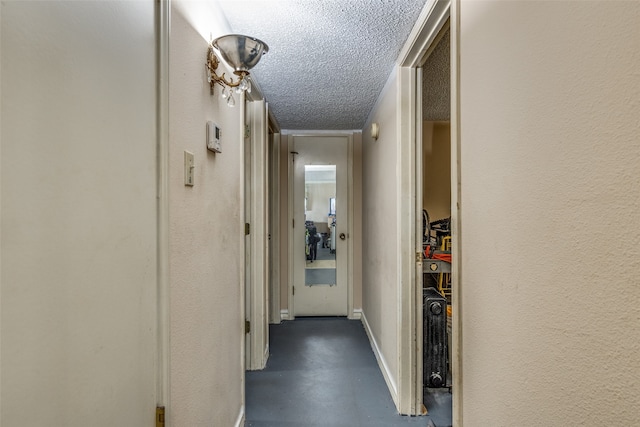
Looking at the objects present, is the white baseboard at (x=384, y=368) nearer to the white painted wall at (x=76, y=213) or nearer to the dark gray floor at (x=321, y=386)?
the dark gray floor at (x=321, y=386)

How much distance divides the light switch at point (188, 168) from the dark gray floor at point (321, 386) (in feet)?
5.15

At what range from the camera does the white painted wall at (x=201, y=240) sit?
115 centimetres

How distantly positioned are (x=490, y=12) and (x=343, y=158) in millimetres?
3018

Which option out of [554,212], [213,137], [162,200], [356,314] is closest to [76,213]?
[162,200]

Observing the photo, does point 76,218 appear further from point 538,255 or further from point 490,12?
point 490,12

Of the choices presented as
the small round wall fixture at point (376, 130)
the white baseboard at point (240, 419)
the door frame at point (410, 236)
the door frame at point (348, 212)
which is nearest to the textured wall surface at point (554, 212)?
the door frame at point (410, 236)

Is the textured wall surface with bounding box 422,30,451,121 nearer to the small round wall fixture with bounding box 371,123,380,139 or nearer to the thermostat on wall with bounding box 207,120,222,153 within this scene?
the small round wall fixture with bounding box 371,123,380,139

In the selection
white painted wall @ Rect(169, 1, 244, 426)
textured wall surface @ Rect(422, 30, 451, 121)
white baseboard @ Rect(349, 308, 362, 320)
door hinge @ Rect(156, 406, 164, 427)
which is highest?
textured wall surface @ Rect(422, 30, 451, 121)

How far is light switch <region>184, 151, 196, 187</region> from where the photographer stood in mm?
1204

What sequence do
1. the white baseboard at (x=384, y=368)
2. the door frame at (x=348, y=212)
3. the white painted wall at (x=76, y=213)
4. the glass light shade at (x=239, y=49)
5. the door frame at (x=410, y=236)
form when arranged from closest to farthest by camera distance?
the white painted wall at (x=76, y=213)
the glass light shade at (x=239, y=49)
the door frame at (x=410, y=236)
the white baseboard at (x=384, y=368)
the door frame at (x=348, y=212)

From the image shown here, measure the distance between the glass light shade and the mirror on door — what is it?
2.59 metres

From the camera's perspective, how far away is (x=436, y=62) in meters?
2.21

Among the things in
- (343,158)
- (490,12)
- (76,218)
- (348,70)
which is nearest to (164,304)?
(76,218)

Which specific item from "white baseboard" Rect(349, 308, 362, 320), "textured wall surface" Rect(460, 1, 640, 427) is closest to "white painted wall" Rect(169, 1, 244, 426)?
"textured wall surface" Rect(460, 1, 640, 427)
